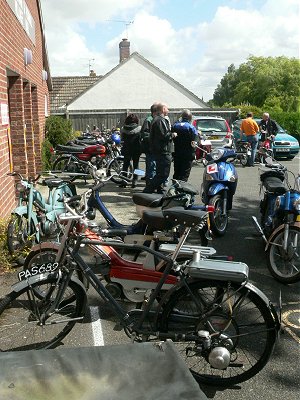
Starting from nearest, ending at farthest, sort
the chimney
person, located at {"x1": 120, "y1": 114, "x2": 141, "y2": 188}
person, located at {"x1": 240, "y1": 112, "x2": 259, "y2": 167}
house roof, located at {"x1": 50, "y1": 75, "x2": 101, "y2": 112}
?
person, located at {"x1": 120, "y1": 114, "x2": 141, "y2": 188}
person, located at {"x1": 240, "y1": 112, "x2": 259, "y2": 167}
house roof, located at {"x1": 50, "y1": 75, "x2": 101, "y2": 112}
the chimney

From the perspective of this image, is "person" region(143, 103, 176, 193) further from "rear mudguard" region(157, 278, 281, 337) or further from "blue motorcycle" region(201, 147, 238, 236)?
"rear mudguard" region(157, 278, 281, 337)

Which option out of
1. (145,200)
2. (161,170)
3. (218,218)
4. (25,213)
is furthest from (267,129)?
(145,200)

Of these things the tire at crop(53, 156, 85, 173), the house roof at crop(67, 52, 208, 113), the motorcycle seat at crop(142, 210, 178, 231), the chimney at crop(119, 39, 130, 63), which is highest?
the chimney at crop(119, 39, 130, 63)

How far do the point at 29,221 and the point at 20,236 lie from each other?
0.21 metres

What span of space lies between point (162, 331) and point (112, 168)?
853 cm

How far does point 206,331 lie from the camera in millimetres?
2973

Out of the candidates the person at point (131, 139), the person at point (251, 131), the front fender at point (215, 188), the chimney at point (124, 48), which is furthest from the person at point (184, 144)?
the chimney at point (124, 48)

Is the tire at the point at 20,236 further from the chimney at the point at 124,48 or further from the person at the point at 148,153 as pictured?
the chimney at the point at 124,48

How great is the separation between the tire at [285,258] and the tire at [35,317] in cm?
234

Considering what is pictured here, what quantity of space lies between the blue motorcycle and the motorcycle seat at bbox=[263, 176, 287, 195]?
620 mm

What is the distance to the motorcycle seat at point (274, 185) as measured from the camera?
5371mm

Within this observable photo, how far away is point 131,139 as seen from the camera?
10.3 meters

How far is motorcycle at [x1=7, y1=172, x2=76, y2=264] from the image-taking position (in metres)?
5.13

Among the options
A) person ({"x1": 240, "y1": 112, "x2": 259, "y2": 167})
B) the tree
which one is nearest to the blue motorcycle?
person ({"x1": 240, "y1": 112, "x2": 259, "y2": 167})
